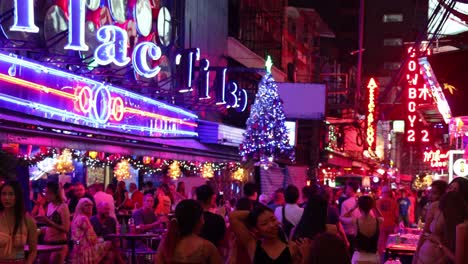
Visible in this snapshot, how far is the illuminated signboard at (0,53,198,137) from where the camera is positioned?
1617cm

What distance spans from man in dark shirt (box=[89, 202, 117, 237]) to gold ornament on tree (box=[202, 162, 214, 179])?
14.4 m

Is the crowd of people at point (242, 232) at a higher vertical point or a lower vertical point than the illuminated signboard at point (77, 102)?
lower

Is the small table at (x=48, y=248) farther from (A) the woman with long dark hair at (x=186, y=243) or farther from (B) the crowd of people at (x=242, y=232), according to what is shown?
(A) the woman with long dark hair at (x=186, y=243)

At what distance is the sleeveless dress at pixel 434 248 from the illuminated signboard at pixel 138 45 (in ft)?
31.8

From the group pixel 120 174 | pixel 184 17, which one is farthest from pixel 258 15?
pixel 120 174

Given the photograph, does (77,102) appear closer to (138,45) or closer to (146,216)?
(138,45)

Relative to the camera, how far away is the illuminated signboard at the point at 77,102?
53.1 feet

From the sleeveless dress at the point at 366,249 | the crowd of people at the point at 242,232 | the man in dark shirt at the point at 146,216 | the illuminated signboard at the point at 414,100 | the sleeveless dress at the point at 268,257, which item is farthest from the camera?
the illuminated signboard at the point at 414,100

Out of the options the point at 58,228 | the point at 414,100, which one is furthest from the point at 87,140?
the point at 414,100

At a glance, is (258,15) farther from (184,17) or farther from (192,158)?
(192,158)

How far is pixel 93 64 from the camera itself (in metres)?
21.4

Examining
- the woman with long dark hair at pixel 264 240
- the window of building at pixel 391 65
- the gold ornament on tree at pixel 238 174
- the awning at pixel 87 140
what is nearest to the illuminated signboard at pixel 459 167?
the awning at pixel 87 140

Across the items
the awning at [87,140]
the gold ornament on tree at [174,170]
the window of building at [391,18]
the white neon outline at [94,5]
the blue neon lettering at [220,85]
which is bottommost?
the gold ornament on tree at [174,170]

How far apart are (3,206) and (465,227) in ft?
14.6
